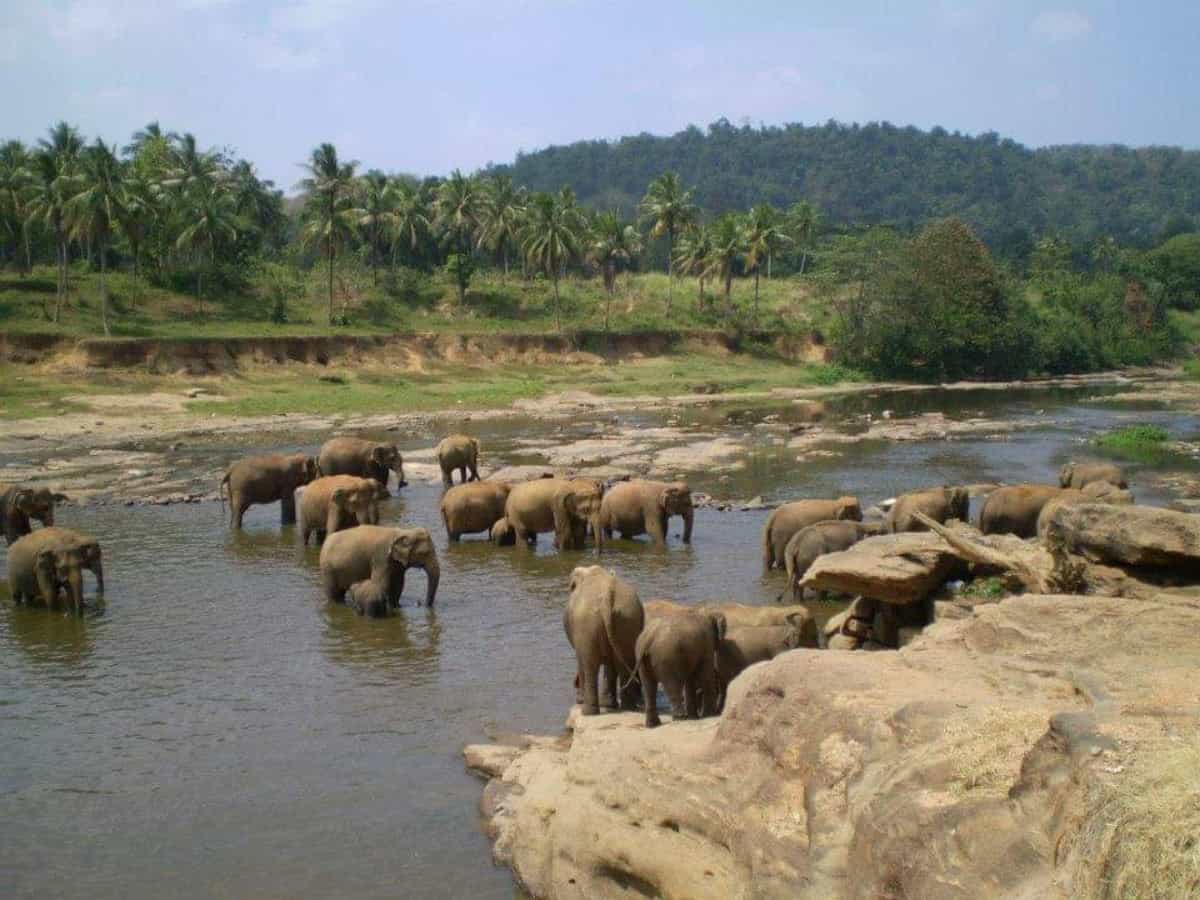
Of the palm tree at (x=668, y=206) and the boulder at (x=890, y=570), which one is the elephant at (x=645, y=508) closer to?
the boulder at (x=890, y=570)

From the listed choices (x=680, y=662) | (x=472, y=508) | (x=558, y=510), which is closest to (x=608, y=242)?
(x=472, y=508)

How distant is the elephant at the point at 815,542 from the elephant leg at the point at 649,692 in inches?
265

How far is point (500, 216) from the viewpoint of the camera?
315ft

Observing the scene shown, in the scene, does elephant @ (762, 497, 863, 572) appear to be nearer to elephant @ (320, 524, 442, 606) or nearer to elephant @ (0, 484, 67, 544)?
elephant @ (320, 524, 442, 606)

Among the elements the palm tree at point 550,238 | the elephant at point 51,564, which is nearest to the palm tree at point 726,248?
the palm tree at point 550,238

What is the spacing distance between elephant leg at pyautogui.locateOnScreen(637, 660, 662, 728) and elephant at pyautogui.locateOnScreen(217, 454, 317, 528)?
1616 cm

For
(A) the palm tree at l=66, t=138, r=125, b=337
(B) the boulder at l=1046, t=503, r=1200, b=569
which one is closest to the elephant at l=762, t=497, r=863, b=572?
(B) the boulder at l=1046, t=503, r=1200, b=569

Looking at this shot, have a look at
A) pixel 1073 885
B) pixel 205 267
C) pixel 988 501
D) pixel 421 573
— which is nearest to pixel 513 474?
pixel 421 573

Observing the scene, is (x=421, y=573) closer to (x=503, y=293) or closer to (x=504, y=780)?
(x=504, y=780)

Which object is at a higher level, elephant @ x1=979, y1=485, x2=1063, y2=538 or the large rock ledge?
the large rock ledge

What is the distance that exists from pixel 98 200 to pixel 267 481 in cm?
3870

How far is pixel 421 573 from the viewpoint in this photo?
70.3ft

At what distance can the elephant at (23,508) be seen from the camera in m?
22.4

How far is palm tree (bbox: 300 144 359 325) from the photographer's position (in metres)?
72.6
